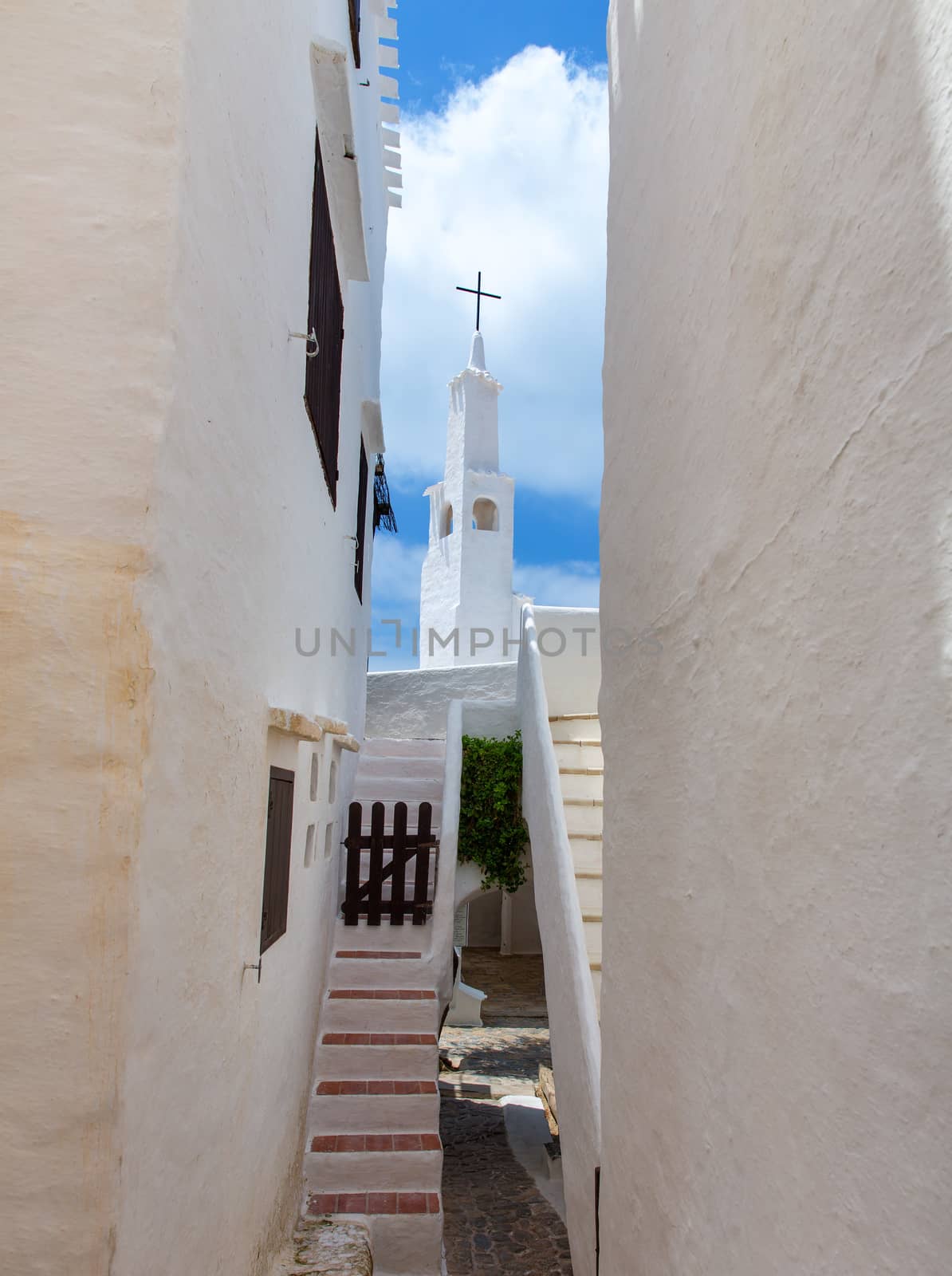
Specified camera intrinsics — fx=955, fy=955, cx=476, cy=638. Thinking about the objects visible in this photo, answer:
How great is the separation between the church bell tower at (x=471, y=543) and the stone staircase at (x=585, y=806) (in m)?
8.88

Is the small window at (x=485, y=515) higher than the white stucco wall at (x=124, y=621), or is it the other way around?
the small window at (x=485, y=515)

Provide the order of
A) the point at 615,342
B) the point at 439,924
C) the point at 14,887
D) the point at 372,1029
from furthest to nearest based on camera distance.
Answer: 1. the point at 439,924
2. the point at 372,1029
3. the point at 615,342
4. the point at 14,887

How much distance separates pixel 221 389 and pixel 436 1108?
4660mm

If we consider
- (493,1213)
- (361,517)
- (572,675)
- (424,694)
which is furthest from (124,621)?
(424,694)

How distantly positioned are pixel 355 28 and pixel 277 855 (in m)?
5.66

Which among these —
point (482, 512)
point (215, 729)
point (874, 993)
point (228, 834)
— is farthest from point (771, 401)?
point (482, 512)

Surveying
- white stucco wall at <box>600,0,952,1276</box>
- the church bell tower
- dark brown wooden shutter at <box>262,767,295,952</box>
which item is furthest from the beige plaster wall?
the church bell tower

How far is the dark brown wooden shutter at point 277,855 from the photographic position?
3963 millimetres

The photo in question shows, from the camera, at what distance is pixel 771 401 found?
6.68ft

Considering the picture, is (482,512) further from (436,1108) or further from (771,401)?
(771,401)

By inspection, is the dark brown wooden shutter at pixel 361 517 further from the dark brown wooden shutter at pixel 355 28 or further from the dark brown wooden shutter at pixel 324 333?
the dark brown wooden shutter at pixel 355 28

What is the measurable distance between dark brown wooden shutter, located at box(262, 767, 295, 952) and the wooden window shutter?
515 cm

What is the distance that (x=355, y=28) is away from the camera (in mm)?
6562

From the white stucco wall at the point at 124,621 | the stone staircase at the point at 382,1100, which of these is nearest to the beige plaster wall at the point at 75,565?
the white stucco wall at the point at 124,621
